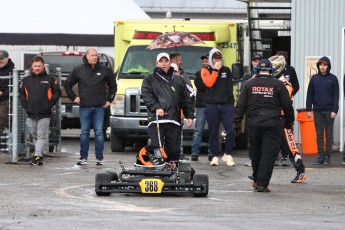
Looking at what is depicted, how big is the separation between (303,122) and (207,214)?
11134mm

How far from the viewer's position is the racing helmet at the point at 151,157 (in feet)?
50.3

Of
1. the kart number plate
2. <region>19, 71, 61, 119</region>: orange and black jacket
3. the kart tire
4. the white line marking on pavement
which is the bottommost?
the white line marking on pavement

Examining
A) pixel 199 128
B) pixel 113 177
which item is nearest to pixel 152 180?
pixel 113 177

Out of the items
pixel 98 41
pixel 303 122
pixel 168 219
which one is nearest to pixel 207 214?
pixel 168 219

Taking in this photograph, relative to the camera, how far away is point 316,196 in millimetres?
15344

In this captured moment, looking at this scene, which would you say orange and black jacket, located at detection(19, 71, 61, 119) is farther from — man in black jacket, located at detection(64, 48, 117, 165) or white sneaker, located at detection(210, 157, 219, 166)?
white sneaker, located at detection(210, 157, 219, 166)

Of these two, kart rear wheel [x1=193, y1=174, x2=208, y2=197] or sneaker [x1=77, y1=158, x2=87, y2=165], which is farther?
sneaker [x1=77, y1=158, x2=87, y2=165]

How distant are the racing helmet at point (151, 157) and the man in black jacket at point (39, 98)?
16.3 feet

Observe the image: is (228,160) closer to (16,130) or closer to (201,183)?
(16,130)

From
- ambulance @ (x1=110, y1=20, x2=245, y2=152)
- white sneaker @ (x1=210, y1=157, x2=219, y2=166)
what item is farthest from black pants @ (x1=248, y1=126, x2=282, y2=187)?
ambulance @ (x1=110, y1=20, x2=245, y2=152)

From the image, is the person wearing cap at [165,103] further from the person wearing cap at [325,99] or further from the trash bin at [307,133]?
the trash bin at [307,133]

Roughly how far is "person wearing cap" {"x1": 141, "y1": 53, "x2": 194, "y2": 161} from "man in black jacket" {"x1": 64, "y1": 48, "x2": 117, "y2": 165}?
3704 mm

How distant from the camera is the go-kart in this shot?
14953mm

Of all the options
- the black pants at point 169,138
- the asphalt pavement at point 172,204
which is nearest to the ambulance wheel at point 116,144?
the asphalt pavement at point 172,204
